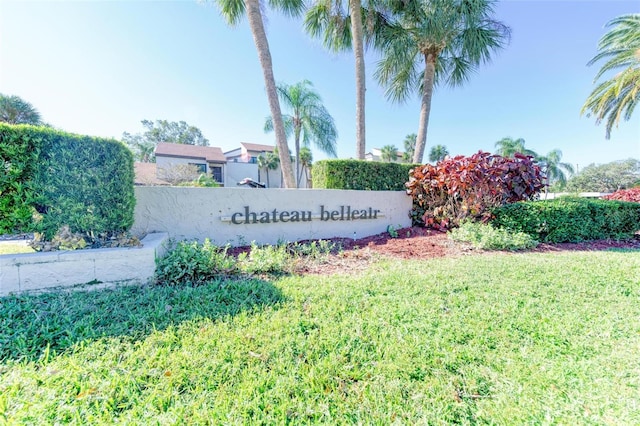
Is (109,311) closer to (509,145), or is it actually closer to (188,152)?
(188,152)

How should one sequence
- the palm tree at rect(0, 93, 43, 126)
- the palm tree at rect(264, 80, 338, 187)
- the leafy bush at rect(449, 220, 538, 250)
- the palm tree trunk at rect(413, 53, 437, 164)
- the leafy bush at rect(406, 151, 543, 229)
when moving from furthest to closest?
the palm tree at rect(264, 80, 338, 187), the palm tree at rect(0, 93, 43, 126), the palm tree trunk at rect(413, 53, 437, 164), the leafy bush at rect(406, 151, 543, 229), the leafy bush at rect(449, 220, 538, 250)

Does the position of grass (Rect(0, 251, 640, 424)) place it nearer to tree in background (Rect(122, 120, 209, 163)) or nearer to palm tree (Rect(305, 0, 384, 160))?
palm tree (Rect(305, 0, 384, 160))

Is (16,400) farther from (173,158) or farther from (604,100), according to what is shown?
(173,158)

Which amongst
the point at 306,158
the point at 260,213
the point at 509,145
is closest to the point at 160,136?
the point at 306,158

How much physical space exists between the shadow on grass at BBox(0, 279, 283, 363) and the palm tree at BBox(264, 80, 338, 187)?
57.1ft

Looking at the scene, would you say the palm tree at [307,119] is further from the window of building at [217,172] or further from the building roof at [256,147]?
the building roof at [256,147]

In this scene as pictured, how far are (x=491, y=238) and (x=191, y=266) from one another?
6.14m

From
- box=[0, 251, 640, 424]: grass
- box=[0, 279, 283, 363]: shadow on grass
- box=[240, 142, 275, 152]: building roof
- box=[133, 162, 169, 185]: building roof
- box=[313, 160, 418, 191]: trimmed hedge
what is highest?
box=[240, 142, 275, 152]: building roof

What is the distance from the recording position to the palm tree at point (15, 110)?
465 inches

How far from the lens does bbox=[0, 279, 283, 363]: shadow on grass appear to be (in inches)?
82.4

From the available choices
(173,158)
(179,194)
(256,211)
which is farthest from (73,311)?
(173,158)

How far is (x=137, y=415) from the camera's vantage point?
1479mm

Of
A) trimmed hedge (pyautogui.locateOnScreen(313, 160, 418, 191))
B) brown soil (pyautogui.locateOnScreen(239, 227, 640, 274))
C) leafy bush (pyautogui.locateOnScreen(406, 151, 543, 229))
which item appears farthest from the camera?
trimmed hedge (pyautogui.locateOnScreen(313, 160, 418, 191))

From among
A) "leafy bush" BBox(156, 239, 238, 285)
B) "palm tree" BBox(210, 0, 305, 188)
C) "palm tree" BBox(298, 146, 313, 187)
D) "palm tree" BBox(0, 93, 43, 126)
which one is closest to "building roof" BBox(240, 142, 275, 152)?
"palm tree" BBox(298, 146, 313, 187)
